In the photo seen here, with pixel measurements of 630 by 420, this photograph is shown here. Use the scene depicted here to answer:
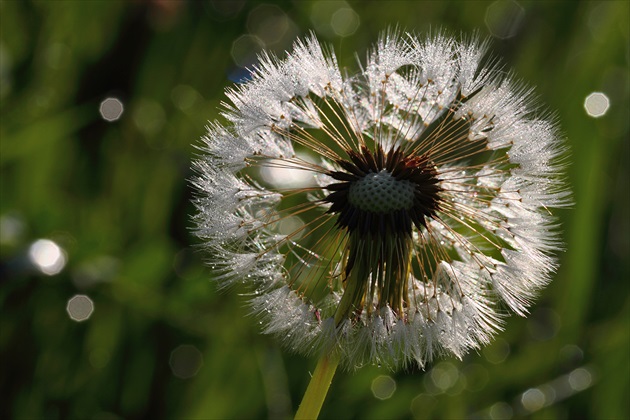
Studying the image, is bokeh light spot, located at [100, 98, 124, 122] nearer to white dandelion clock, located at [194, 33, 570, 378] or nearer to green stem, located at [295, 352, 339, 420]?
white dandelion clock, located at [194, 33, 570, 378]

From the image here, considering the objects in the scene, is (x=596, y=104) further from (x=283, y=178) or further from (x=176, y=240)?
(x=176, y=240)

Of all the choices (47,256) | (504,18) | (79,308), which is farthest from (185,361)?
(504,18)

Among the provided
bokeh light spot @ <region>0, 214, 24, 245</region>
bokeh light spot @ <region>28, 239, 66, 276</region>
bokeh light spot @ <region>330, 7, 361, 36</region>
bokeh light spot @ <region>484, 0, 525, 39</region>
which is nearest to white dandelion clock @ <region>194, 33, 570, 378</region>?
bokeh light spot @ <region>28, 239, 66, 276</region>

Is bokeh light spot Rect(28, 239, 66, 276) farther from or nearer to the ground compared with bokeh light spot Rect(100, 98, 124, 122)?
nearer to the ground

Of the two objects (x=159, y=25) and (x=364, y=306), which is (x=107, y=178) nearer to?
(x=159, y=25)

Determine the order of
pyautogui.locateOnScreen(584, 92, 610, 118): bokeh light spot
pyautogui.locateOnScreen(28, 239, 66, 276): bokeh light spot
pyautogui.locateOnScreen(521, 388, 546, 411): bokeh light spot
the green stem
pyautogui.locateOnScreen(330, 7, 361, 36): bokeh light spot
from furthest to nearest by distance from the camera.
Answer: pyautogui.locateOnScreen(330, 7, 361, 36): bokeh light spot, pyautogui.locateOnScreen(584, 92, 610, 118): bokeh light spot, pyautogui.locateOnScreen(521, 388, 546, 411): bokeh light spot, pyautogui.locateOnScreen(28, 239, 66, 276): bokeh light spot, the green stem
